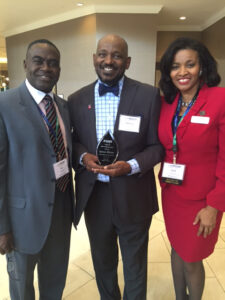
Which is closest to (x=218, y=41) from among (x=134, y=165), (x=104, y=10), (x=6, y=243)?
(x=104, y=10)

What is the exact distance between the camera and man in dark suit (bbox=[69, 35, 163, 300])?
1422 mm

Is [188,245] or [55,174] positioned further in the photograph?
[188,245]

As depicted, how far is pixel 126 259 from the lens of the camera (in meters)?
1.65

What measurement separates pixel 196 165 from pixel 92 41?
5180mm

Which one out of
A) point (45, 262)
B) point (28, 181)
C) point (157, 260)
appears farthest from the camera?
point (157, 260)

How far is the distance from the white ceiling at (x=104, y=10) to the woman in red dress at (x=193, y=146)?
4623 mm

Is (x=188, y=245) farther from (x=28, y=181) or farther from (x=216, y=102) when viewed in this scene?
(x=28, y=181)

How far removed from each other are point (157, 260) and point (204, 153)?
1543 mm

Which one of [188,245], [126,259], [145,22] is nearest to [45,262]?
[126,259]

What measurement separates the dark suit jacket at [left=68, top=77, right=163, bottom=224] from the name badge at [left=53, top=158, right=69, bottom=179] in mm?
115

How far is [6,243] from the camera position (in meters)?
1.29

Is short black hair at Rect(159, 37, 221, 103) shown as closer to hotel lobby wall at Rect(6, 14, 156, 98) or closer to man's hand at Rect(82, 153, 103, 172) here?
man's hand at Rect(82, 153, 103, 172)

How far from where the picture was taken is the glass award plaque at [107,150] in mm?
1369

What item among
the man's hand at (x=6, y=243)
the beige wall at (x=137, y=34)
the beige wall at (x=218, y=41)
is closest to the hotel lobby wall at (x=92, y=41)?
the beige wall at (x=137, y=34)
